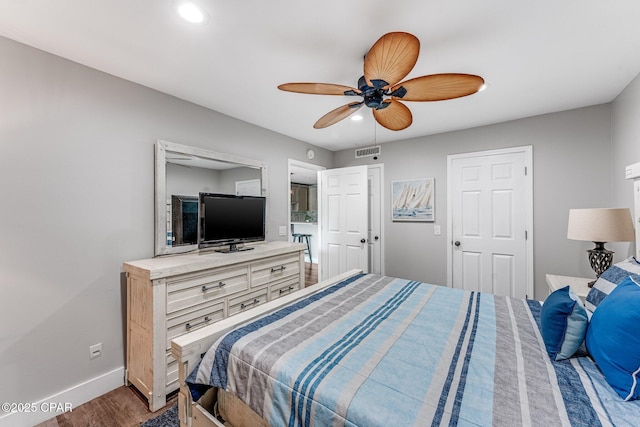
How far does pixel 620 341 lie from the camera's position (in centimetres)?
90

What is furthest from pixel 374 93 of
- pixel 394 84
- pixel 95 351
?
pixel 95 351

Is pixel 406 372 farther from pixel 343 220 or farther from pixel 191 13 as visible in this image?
pixel 343 220

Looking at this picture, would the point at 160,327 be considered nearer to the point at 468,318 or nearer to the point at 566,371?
the point at 468,318

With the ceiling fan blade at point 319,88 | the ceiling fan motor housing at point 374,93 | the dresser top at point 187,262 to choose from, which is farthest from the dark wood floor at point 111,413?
the ceiling fan motor housing at point 374,93

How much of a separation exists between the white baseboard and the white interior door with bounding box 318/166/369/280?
284 centimetres

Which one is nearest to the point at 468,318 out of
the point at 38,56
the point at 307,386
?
the point at 307,386

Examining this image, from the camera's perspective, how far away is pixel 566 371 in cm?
99

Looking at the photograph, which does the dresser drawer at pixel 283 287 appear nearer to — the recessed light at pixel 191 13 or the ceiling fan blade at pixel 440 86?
the ceiling fan blade at pixel 440 86

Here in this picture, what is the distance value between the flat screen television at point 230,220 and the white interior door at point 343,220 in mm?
1521

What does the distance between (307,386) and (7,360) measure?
2041 mm

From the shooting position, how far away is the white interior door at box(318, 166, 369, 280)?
3891mm

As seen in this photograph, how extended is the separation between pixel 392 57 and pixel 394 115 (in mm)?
738

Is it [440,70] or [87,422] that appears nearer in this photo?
[87,422]

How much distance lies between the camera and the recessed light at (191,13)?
1367 mm
